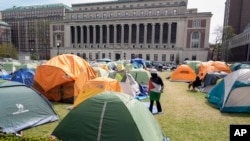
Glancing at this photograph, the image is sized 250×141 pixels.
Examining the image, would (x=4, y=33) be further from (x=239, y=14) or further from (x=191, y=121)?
(x=191, y=121)

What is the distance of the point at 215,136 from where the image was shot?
234 inches

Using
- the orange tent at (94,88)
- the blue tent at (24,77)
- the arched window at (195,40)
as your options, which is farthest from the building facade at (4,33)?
the orange tent at (94,88)

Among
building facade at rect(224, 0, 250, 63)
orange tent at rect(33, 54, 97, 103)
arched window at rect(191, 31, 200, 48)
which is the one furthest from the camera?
arched window at rect(191, 31, 200, 48)

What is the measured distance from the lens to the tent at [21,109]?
5531mm

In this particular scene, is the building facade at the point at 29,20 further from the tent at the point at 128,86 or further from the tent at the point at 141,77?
the tent at the point at 128,86

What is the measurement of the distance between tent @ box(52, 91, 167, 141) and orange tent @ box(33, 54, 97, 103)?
473 cm

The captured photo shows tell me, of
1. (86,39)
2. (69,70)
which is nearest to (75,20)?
(86,39)

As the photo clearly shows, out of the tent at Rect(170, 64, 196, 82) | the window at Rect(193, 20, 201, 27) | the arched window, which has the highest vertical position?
the window at Rect(193, 20, 201, 27)

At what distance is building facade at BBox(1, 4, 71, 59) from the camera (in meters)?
88.8

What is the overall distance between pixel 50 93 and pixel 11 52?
199 feet

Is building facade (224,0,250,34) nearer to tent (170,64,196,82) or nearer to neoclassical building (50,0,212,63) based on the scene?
neoclassical building (50,0,212,63)

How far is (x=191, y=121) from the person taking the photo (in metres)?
7.20

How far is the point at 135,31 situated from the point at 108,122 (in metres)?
67.3

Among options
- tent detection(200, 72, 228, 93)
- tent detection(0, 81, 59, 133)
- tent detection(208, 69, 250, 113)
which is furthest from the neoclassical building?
tent detection(0, 81, 59, 133)
